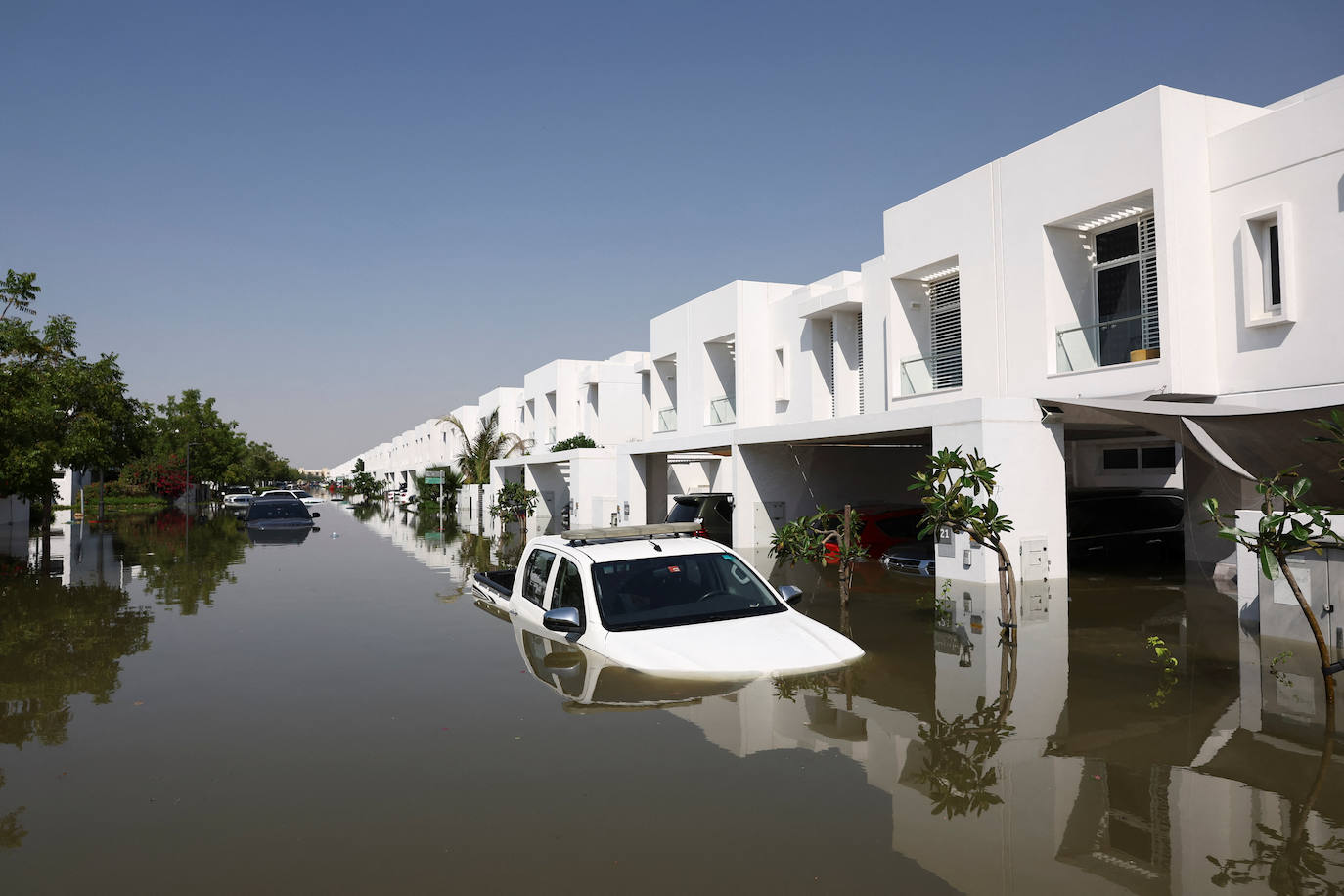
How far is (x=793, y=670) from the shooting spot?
22.6ft

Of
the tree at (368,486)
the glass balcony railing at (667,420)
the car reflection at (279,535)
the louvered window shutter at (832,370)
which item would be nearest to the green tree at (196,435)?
the tree at (368,486)

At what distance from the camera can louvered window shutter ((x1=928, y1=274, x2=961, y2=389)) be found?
1884cm

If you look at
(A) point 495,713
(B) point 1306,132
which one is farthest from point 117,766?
(B) point 1306,132

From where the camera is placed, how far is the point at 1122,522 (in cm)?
1689

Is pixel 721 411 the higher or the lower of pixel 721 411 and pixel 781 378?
the lower

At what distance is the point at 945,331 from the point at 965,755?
1510 cm

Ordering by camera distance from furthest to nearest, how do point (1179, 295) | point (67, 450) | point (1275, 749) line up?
point (67, 450) → point (1179, 295) → point (1275, 749)

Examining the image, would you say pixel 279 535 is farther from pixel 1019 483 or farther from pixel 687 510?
pixel 1019 483

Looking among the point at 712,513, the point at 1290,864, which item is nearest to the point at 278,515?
the point at 712,513

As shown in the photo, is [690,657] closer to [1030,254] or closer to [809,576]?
[809,576]

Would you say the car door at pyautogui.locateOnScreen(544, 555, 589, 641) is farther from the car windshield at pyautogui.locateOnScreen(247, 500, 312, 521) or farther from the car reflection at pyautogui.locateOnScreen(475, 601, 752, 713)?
the car windshield at pyautogui.locateOnScreen(247, 500, 312, 521)

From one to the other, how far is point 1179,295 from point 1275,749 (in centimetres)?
1001

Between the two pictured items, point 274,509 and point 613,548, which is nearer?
point 613,548

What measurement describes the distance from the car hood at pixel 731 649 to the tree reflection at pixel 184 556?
863 centimetres
